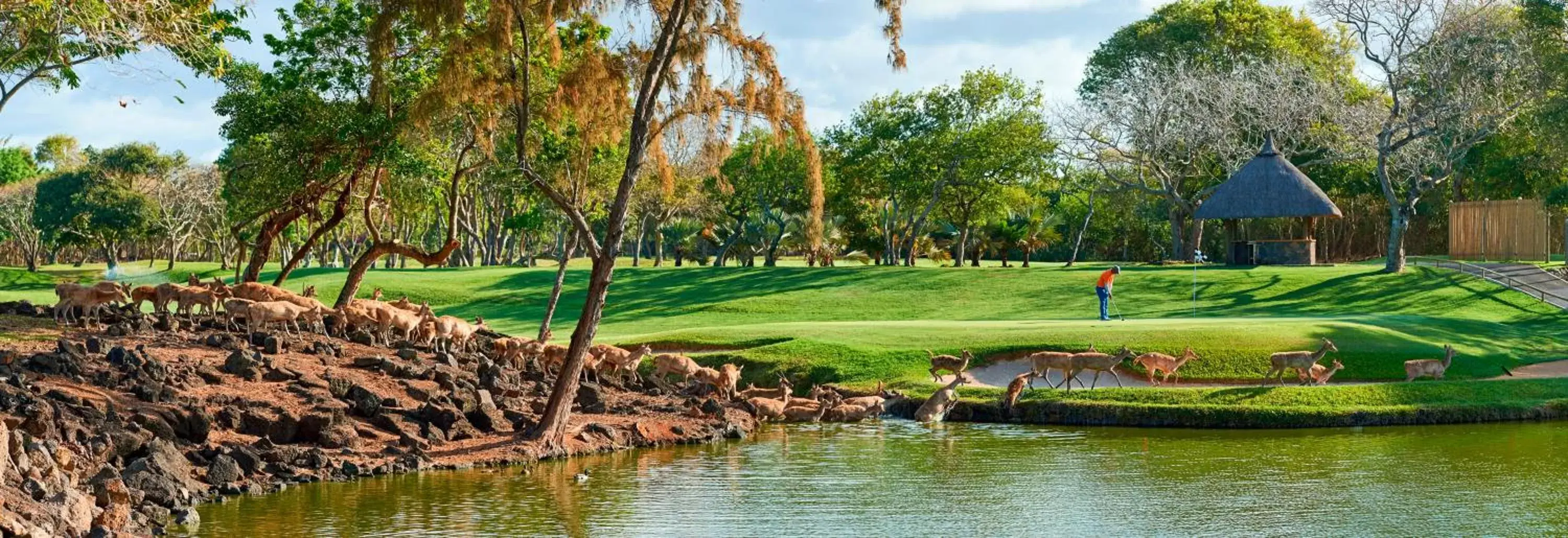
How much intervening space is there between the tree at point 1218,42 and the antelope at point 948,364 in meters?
40.0

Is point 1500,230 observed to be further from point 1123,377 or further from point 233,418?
point 233,418

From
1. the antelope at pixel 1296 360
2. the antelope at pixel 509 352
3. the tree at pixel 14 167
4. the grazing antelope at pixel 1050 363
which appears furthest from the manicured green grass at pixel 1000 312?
the tree at pixel 14 167

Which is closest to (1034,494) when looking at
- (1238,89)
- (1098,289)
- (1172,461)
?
(1172,461)

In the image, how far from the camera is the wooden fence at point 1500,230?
192ft

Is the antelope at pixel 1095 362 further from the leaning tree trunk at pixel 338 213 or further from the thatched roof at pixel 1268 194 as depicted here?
the thatched roof at pixel 1268 194

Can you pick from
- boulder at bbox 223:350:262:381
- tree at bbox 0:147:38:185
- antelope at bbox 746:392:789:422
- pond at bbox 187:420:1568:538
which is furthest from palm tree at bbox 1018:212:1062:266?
tree at bbox 0:147:38:185

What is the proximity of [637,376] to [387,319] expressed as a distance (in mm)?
5283

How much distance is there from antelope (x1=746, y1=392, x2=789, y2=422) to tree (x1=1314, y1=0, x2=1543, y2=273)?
31.6 meters

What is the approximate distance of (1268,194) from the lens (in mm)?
57125

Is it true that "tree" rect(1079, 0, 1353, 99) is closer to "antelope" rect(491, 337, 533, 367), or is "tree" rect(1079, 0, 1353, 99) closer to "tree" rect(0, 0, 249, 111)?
"antelope" rect(491, 337, 533, 367)

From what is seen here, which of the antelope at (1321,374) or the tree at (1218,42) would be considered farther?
the tree at (1218,42)

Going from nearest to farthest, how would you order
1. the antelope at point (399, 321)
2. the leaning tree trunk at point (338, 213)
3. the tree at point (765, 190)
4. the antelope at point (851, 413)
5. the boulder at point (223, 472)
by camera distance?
1. the boulder at point (223, 472)
2. the antelope at point (851, 413)
3. the antelope at point (399, 321)
4. the leaning tree trunk at point (338, 213)
5. the tree at point (765, 190)

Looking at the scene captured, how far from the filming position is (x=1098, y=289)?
41938mm

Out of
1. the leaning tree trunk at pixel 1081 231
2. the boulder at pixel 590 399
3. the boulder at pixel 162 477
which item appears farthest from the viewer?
the leaning tree trunk at pixel 1081 231
